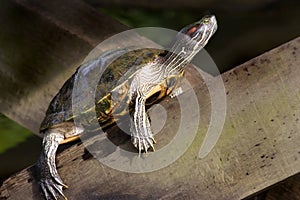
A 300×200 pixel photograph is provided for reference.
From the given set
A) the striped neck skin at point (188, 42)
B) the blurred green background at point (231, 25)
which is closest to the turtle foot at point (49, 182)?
the striped neck skin at point (188, 42)

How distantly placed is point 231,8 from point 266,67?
1.32 m

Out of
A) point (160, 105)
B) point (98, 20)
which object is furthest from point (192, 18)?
point (160, 105)

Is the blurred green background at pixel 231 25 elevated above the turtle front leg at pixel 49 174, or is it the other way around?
the blurred green background at pixel 231 25

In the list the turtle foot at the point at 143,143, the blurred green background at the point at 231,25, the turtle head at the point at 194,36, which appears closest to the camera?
the turtle foot at the point at 143,143

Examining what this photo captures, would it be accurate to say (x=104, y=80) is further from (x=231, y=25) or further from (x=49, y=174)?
(x=231, y=25)

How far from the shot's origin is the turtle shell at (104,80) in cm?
196

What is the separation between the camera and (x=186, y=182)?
5.77 ft

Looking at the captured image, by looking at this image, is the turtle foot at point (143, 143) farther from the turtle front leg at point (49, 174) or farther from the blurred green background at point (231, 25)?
the blurred green background at point (231, 25)

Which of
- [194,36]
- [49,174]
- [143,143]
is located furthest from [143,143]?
[194,36]

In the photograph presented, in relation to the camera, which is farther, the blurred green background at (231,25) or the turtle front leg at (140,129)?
the blurred green background at (231,25)

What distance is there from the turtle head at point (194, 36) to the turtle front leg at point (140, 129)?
0.17 meters

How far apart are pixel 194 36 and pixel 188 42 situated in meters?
0.02

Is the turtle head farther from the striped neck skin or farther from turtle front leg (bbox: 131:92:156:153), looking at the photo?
turtle front leg (bbox: 131:92:156:153)

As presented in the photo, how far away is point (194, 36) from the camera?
195 cm
